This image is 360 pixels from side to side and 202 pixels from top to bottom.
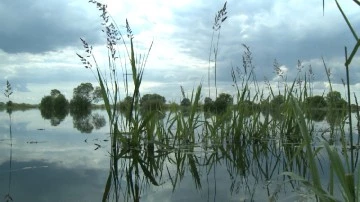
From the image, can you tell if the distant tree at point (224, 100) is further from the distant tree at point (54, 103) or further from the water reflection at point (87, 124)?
the distant tree at point (54, 103)

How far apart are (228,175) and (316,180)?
1.52 meters

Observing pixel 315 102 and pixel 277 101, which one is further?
pixel 315 102

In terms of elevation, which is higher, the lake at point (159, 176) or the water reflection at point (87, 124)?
the water reflection at point (87, 124)

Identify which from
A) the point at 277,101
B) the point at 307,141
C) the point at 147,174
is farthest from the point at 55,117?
the point at 307,141

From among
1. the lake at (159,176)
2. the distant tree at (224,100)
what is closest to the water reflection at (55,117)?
the distant tree at (224,100)

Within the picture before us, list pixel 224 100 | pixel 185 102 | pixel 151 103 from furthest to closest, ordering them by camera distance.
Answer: pixel 224 100 → pixel 151 103 → pixel 185 102

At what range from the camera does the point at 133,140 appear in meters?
4.14

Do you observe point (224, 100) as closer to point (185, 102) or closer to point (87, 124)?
point (185, 102)

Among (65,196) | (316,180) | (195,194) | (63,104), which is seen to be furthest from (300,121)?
(63,104)

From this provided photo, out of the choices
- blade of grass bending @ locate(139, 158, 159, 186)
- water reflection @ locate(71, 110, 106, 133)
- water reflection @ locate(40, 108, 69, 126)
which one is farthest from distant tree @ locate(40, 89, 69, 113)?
blade of grass bending @ locate(139, 158, 159, 186)

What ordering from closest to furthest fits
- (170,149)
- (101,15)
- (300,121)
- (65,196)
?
(300,121) < (65,196) < (101,15) < (170,149)

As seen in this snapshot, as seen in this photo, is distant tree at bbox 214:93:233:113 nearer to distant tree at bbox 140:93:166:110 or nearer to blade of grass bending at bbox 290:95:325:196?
distant tree at bbox 140:93:166:110

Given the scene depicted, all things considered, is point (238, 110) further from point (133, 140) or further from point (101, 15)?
point (101, 15)

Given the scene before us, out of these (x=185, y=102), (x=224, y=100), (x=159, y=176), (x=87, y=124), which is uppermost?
(x=224, y=100)
